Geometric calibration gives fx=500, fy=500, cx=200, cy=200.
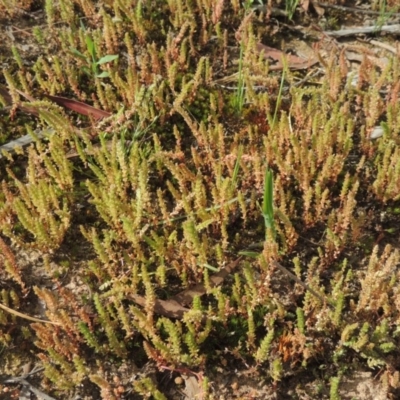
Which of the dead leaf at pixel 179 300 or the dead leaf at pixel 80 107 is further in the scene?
the dead leaf at pixel 80 107

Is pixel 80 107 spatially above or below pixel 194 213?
above

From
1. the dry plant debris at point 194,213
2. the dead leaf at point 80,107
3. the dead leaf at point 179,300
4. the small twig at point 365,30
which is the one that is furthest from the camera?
the small twig at point 365,30

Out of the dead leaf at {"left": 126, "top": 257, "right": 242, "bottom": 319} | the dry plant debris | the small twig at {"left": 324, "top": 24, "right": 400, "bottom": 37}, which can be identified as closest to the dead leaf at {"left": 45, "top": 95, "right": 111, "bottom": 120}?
the dry plant debris

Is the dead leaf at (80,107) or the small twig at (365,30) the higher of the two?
the small twig at (365,30)

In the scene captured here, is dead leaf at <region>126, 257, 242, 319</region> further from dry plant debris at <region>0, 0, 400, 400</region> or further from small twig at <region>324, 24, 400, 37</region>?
small twig at <region>324, 24, 400, 37</region>

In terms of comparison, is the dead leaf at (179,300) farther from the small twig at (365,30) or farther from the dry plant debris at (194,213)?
the small twig at (365,30)

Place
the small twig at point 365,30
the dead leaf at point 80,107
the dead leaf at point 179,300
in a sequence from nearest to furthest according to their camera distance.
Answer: the dead leaf at point 179,300 < the dead leaf at point 80,107 < the small twig at point 365,30

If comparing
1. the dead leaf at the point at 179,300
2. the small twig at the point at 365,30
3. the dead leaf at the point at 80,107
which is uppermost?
the small twig at the point at 365,30

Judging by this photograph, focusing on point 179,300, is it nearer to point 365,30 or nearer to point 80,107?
point 80,107

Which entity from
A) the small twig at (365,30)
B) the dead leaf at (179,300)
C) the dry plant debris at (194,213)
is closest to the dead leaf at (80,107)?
the dry plant debris at (194,213)

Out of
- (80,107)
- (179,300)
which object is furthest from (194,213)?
(80,107)
